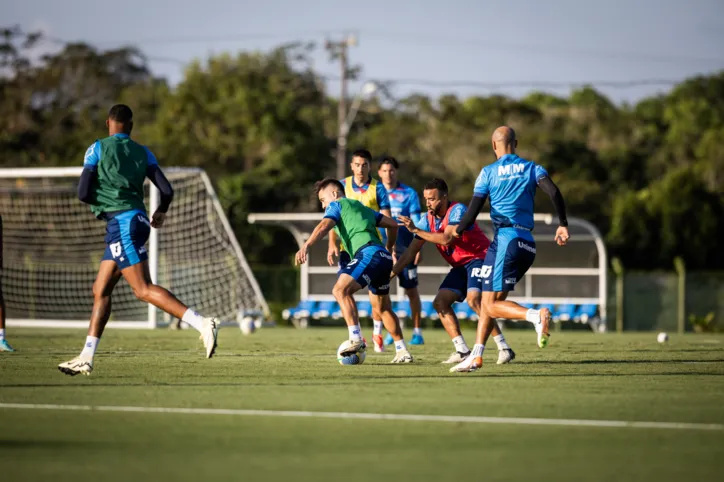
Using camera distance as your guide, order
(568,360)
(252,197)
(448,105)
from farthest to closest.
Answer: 1. (448,105)
2. (252,197)
3. (568,360)

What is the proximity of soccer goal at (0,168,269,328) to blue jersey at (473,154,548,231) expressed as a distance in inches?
527

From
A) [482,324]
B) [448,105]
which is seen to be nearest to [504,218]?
[482,324]

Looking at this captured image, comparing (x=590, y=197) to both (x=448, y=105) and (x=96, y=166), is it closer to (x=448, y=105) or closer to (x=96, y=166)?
(x=448, y=105)

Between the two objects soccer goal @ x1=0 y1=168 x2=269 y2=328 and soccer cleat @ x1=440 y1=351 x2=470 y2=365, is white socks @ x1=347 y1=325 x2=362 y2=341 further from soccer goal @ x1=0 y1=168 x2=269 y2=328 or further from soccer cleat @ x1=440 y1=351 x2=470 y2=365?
soccer goal @ x1=0 y1=168 x2=269 y2=328

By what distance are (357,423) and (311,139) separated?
44734mm

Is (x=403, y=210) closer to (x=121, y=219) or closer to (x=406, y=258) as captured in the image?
(x=406, y=258)

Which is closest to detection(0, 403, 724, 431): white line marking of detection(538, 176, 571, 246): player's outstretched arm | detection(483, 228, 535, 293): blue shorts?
detection(483, 228, 535, 293): blue shorts

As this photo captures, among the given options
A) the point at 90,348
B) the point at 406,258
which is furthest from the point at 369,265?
the point at 90,348

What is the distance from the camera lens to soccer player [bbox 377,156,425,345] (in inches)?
589

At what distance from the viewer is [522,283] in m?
26.4

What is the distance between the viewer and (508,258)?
10.5m

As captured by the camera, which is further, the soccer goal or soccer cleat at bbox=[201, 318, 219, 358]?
the soccer goal

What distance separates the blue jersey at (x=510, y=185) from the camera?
10.6 metres

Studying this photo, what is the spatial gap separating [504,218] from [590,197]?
4625cm
